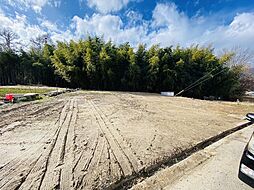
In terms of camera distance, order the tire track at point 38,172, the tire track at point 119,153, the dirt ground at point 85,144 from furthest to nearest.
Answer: the tire track at point 119,153 < the dirt ground at point 85,144 < the tire track at point 38,172

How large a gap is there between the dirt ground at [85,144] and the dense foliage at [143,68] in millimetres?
6020

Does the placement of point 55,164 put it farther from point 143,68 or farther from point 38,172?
point 143,68

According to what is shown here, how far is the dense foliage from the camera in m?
9.88

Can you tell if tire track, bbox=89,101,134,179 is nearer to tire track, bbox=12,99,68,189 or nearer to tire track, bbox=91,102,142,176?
tire track, bbox=91,102,142,176

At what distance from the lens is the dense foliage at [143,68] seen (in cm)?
988

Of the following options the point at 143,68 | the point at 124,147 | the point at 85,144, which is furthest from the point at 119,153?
the point at 143,68

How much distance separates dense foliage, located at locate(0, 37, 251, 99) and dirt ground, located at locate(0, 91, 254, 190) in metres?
6.02

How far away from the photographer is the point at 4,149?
2.25m

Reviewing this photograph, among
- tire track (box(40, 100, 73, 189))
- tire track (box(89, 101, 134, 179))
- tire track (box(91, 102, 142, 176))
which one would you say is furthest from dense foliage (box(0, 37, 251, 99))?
tire track (box(40, 100, 73, 189))

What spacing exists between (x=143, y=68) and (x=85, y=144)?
825 cm

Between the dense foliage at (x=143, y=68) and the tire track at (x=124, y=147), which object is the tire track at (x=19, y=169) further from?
the dense foliage at (x=143, y=68)

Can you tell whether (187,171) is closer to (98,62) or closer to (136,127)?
(136,127)

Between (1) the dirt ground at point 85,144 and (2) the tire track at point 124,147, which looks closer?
(1) the dirt ground at point 85,144

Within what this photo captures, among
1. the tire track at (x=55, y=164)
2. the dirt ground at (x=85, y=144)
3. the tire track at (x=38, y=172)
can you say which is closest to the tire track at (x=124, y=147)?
the dirt ground at (x=85, y=144)
